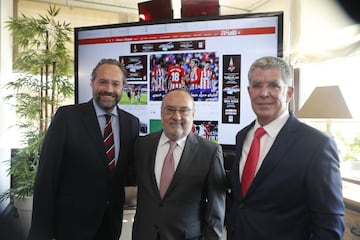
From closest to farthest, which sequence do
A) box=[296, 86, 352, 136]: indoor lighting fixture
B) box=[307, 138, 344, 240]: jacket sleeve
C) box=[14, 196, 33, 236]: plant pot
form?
box=[307, 138, 344, 240]: jacket sleeve → box=[296, 86, 352, 136]: indoor lighting fixture → box=[14, 196, 33, 236]: plant pot

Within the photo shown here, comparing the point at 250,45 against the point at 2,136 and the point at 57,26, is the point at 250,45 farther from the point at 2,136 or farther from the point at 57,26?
the point at 2,136

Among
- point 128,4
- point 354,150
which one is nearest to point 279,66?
point 354,150

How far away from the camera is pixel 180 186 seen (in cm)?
148

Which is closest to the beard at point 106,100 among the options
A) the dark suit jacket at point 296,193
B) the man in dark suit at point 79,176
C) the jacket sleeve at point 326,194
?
the man in dark suit at point 79,176

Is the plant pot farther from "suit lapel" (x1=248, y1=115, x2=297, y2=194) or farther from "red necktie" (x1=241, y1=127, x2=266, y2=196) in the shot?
"suit lapel" (x1=248, y1=115, x2=297, y2=194)

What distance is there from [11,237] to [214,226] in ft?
10.1

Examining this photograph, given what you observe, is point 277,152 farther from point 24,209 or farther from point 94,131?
point 24,209

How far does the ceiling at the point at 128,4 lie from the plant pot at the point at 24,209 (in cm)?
332

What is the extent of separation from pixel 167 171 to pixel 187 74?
110 cm

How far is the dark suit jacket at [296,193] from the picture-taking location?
3.76ft

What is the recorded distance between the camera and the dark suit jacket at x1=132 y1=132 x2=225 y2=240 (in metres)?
1.46

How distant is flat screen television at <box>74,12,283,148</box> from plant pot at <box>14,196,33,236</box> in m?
2.06

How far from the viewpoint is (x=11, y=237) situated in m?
3.41

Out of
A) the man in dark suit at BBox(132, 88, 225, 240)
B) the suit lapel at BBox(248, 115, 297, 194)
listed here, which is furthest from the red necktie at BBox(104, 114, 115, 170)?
the suit lapel at BBox(248, 115, 297, 194)
